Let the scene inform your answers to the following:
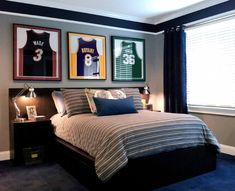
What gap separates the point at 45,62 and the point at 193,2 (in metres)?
2.72

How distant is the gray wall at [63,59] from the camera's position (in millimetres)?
3732

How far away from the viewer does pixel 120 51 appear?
482 centimetres

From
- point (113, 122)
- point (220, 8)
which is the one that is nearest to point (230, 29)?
point (220, 8)

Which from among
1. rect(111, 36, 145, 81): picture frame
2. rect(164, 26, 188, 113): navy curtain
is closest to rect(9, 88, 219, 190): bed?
rect(164, 26, 188, 113): navy curtain

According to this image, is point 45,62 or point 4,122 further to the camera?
point 45,62

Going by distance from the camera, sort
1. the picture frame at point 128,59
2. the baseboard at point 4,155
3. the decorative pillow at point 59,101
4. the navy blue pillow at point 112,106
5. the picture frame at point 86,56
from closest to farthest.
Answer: the navy blue pillow at point 112,106 < the baseboard at point 4,155 < the decorative pillow at point 59,101 < the picture frame at point 86,56 < the picture frame at point 128,59

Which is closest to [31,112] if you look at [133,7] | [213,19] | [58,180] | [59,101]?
[59,101]

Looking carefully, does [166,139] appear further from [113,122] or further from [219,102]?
[219,102]

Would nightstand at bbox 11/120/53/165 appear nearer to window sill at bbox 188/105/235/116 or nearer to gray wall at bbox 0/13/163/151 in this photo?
gray wall at bbox 0/13/163/151

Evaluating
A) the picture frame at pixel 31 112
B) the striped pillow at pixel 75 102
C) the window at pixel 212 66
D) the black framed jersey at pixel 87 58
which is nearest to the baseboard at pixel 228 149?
the window at pixel 212 66

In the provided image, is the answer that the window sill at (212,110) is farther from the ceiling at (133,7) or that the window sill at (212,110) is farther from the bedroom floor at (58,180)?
the ceiling at (133,7)

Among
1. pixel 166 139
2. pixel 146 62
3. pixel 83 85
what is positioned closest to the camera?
pixel 166 139

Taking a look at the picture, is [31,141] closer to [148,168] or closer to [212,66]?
[148,168]

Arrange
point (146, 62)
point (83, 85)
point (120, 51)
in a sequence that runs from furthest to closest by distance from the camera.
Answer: point (146, 62)
point (120, 51)
point (83, 85)
